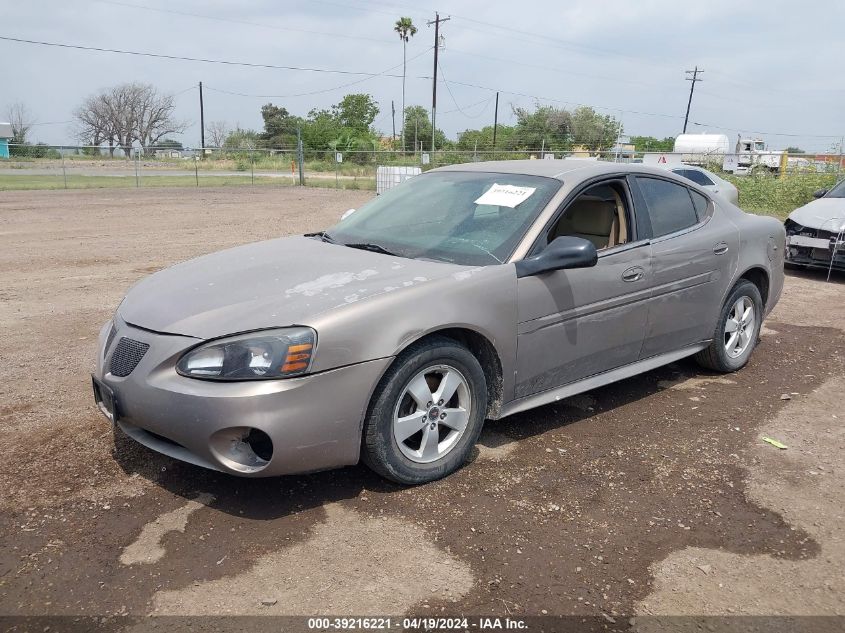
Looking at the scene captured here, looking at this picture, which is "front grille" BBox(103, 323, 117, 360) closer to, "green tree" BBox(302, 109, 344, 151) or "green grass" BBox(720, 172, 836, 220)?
"green grass" BBox(720, 172, 836, 220)

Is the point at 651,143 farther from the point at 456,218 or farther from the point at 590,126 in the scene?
the point at 456,218

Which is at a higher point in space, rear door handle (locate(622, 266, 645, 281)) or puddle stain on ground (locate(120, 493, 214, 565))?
rear door handle (locate(622, 266, 645, 281))

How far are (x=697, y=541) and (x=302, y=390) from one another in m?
1.84

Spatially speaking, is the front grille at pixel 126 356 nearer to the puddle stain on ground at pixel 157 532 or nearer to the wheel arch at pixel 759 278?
the puddle stain on ground at pixel 157 532

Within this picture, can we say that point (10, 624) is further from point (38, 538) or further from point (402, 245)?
point (402, 245)

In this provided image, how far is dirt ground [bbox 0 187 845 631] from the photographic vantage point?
2695 millimetres

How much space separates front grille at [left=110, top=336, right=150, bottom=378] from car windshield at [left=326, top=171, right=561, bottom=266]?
1.42 meters

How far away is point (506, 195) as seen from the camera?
4.20 meters

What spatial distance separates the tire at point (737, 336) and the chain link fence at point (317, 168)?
1055 centimetres

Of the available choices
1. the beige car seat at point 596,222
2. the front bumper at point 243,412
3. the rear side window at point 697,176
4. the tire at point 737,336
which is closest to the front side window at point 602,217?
the beige car seat at point 596,222

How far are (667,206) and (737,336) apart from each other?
1.33 meters

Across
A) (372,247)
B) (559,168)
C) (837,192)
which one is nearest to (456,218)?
(372,247)

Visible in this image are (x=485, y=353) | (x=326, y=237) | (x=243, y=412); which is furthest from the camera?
(x=326, y=237)

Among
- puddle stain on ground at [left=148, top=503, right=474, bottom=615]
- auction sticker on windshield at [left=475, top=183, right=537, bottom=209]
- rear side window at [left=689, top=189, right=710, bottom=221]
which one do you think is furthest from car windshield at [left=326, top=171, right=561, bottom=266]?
puddle stain on ground at [left=148, top=503, right=474, bottom=615]
